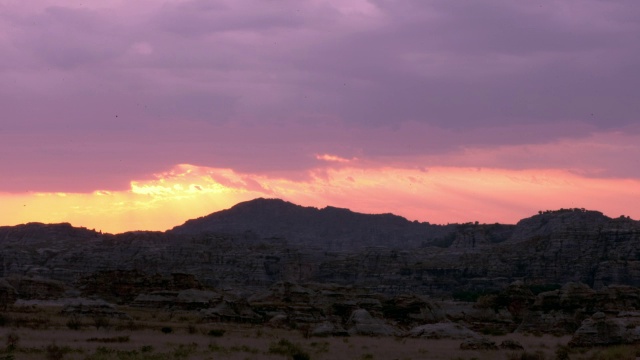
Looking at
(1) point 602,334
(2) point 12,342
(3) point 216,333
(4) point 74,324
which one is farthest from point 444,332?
(2) point 12,342

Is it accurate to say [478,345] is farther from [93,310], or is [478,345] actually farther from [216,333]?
[93,310]

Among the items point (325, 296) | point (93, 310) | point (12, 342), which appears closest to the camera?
point (12, 342)

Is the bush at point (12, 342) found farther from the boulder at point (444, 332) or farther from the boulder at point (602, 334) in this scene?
the boulder at point (602, 334)

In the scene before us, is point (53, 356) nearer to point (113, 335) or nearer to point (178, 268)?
point (113, 335)

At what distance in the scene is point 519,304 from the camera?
2911 inches

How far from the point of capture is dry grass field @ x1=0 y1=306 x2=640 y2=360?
36.5 meters

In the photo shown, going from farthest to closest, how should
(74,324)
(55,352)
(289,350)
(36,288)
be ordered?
(36,288), (74,324), (289,350), (55,352)

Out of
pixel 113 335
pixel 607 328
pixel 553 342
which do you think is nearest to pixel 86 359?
pixel 113 335

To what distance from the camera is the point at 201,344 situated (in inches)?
1670

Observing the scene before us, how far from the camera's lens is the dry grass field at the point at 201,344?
36.5m

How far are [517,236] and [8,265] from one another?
3164 inches

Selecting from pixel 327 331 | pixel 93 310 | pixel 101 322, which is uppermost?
pixel 93 310

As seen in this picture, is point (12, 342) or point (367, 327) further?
point (367, 327)

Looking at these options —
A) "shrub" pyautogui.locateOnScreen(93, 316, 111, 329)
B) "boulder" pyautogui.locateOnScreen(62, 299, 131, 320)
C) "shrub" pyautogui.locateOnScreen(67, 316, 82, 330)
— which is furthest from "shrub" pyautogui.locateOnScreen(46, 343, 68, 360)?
"boulder" pyautogui.locateOnScreen(62, 299, 131, 320)
